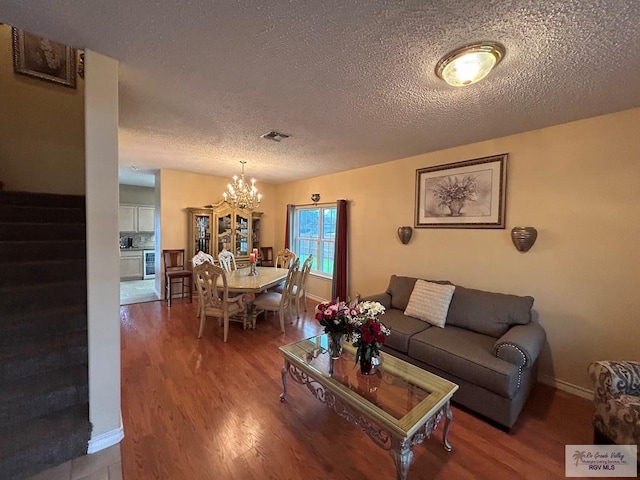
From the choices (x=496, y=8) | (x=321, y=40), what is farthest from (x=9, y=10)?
(x=496, y=8)

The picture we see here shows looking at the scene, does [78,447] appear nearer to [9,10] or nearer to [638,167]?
[9,10]

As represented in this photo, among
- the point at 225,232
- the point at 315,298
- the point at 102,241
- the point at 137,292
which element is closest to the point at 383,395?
the point at 102,241

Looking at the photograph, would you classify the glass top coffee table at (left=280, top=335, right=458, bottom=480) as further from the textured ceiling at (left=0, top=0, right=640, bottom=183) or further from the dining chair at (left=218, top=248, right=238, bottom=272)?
the dining chair at (left=218, top=248, right=238, bottom=272)

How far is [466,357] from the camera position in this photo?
202cm

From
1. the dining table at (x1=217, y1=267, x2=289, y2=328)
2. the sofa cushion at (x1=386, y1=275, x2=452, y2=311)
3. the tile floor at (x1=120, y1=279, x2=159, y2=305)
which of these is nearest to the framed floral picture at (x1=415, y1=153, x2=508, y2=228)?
the sofa cushion at (x1=386, y1=275, x2=452, y2=311)

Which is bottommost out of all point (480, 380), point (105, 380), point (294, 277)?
point (480, 380)

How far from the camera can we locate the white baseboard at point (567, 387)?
2.27 meters

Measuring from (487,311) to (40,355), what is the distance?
3.58m

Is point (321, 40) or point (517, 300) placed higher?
point (321, 40)

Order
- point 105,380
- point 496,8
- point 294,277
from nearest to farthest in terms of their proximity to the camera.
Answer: point 496,8
point 105,380
point 294,277

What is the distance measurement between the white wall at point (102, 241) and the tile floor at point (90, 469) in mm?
60

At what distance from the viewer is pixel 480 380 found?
1.92 m

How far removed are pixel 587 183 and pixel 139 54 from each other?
11.4 feet

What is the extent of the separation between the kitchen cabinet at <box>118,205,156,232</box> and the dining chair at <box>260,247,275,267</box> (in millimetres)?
3234
